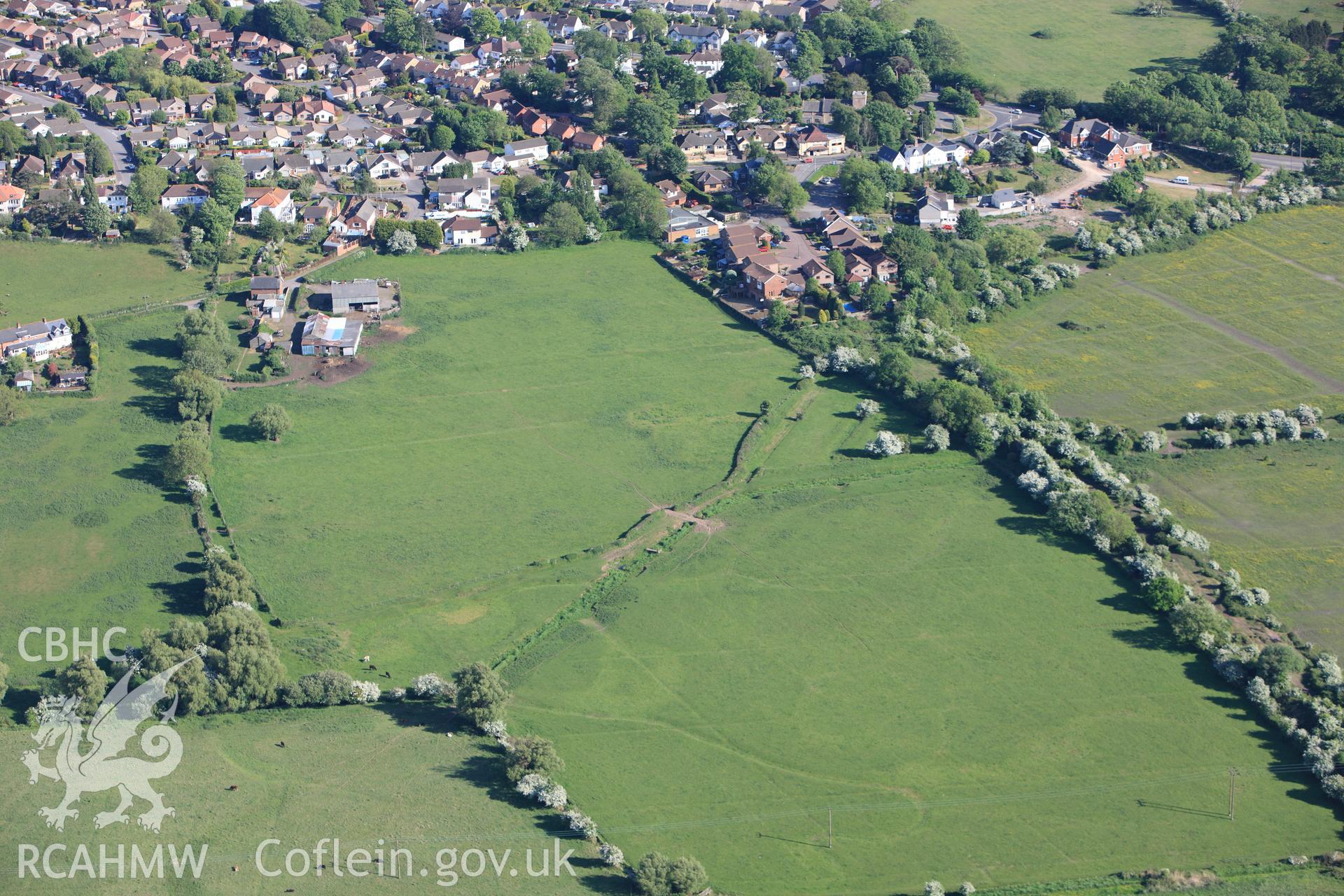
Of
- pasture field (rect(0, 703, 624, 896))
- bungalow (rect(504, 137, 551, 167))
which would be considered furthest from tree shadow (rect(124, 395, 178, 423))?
bungalow (rect(504, 137, 551, 167))

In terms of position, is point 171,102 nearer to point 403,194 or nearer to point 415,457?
point 403,194

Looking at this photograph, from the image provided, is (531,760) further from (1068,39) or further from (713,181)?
(1068,39)

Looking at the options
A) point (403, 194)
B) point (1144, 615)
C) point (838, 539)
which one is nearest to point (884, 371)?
point (838, 539)

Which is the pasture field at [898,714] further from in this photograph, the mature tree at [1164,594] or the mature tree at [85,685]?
the mature tree at [85,685]

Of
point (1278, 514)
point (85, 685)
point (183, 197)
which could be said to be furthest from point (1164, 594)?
point (183, 197)

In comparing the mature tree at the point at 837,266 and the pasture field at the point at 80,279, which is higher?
the mature tree at the point at 837,266

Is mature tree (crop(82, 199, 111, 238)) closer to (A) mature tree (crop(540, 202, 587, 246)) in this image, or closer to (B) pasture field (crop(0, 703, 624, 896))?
(A) mature tree (crop(540, 202, 587, 246))

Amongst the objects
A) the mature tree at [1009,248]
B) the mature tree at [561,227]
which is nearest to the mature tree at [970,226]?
the mature tree at [1009,248]

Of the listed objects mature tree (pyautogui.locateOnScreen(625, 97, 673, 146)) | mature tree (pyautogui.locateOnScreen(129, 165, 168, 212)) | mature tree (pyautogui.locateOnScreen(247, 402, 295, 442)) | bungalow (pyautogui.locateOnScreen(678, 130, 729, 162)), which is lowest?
mature tree (pyautogui.locateOnScreen(247, 402, 295, 442))
